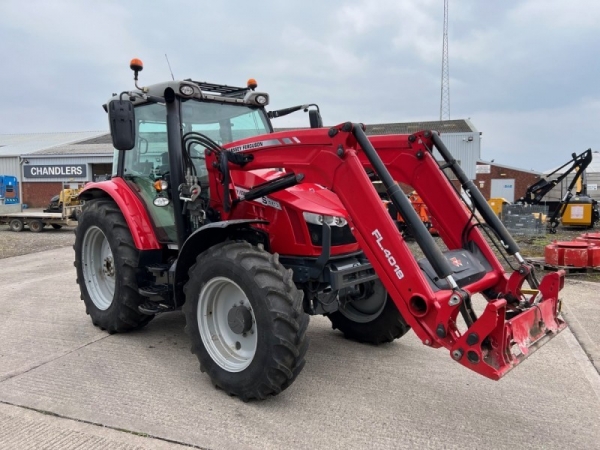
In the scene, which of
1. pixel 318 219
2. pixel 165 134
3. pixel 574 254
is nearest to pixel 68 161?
pixel 165 134

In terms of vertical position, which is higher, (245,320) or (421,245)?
(421,245)

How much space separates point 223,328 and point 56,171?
27.5m

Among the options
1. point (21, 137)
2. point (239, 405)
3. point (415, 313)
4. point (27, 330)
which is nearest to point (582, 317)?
point (415, 313)

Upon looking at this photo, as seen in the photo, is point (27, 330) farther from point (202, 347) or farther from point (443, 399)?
point (443, 399)

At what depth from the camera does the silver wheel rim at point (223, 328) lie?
351 centimetres

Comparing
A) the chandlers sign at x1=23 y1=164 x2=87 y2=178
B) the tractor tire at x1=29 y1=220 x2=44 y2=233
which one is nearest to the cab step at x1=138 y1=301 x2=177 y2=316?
the tractor tire at x1=29 y1=220 x2=44 y2=233

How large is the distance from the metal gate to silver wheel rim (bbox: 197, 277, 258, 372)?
27.8 meters

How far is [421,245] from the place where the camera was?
2877mm

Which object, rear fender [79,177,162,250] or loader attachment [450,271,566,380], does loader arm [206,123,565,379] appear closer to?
loader attachment [450,271,566,380]

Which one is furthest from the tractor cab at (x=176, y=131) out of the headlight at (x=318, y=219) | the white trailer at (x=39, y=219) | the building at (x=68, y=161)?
the building at (x=68, y=161)

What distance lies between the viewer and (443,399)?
339 cm

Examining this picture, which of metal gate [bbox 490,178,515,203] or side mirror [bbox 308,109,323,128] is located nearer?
side mirror [bbox 308,109,323,128]

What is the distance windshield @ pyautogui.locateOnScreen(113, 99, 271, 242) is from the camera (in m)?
4.28

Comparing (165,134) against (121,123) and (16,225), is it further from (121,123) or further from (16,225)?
(16,225)
